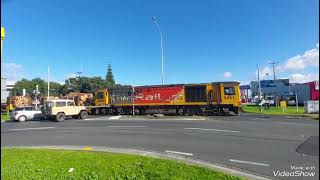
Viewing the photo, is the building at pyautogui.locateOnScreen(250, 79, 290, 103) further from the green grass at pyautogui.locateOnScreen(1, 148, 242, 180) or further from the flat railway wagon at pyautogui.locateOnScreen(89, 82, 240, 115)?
the green grass at pyautogui.locateOnScreen(1, 148, 242, 180)

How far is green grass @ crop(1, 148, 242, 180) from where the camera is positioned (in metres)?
7.44

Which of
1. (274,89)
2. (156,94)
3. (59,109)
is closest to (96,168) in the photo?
(59,109)

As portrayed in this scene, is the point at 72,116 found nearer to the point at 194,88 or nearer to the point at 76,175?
the point at 194,88

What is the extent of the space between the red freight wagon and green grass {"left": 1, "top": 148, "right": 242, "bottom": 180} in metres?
28.9

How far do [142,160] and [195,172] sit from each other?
1.96 meters

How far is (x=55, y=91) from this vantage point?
134m

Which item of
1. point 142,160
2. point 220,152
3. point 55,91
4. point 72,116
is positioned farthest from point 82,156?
point 55,91

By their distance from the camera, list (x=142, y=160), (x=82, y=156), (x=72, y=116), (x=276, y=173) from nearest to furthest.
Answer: (x=276, y=173), (x=142, y=160), (x=82, y=156), (x=72, y=116)

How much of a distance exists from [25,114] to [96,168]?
29245 millimetres

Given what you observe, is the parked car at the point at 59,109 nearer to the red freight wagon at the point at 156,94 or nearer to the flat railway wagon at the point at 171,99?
the flat railway wagon at the point at 171,99

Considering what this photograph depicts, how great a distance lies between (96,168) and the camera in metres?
8.22

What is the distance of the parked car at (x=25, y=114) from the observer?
34.3 metres

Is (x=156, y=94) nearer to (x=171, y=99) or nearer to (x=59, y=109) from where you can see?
(x=171, y=99)

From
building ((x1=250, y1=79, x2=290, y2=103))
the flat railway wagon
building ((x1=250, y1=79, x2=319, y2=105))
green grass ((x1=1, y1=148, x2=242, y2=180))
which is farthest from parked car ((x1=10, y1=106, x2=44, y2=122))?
building ((x1=250, y1=79, x2=290, y2=103))
